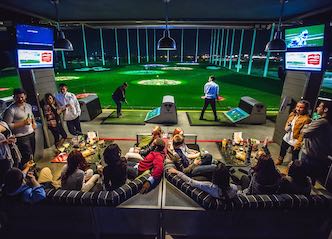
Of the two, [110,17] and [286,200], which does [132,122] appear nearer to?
[110,17]

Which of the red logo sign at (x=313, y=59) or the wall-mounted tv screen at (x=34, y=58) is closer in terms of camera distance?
the red logo sign at (x=313, y=59)

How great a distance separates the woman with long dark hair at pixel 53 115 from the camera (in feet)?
20.4

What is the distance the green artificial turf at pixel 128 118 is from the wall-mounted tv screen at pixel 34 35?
382 centimetres

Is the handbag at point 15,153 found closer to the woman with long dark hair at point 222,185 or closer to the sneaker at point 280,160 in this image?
the woman with long dark hair at point 222,185

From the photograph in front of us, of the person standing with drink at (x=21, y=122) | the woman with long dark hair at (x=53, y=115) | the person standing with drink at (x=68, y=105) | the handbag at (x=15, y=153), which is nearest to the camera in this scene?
the handbag at (x=15, y=153)

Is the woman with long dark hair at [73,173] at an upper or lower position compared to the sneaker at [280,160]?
upper

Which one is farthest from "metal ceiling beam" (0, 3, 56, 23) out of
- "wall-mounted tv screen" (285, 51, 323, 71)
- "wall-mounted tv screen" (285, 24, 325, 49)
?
"wall-mounted tv screen" (285, 51, 323, 71)

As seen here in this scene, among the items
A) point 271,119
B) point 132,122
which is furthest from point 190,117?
point 271,119

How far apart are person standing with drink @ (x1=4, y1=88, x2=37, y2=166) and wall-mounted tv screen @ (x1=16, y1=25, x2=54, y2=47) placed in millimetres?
1382

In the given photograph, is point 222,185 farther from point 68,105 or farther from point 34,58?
point 34,58

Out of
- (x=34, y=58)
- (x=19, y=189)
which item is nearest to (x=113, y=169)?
(x=19, y=189)

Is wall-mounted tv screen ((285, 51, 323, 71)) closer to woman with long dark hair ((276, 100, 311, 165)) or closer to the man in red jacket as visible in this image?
woman with long dark hair ((276, 100, 311, 165))

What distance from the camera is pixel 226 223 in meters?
3.15

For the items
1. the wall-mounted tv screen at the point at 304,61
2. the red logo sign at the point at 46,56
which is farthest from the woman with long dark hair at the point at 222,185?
the red logo sign at the point at 46,56
